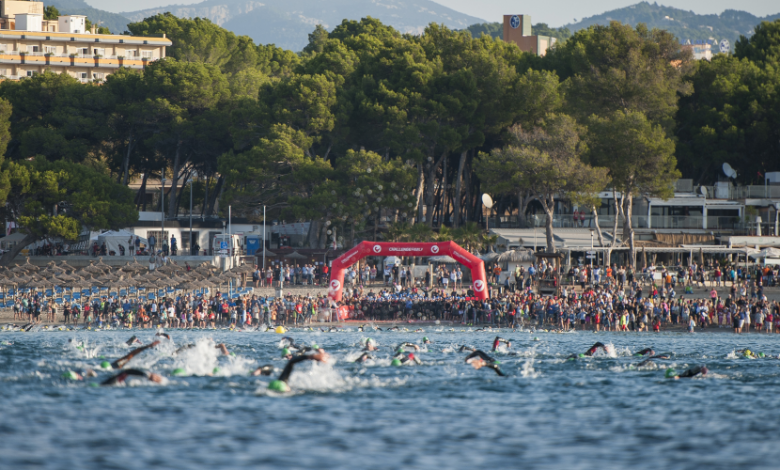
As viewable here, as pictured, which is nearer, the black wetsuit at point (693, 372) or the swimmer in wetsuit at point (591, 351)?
the black wetsuit at point (693, 372)

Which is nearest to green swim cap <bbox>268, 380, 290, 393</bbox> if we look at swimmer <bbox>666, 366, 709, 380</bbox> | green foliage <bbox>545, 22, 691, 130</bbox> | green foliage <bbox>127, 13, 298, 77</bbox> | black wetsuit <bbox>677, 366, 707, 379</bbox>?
swimmer <bbox>666, 366, 709, 380</bbox>

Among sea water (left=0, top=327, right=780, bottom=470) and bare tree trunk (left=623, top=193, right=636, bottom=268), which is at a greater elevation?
bare tree trunk (left=623, top=193, right=636, bottom=268)

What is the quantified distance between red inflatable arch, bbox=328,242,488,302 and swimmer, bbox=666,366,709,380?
16198 millimetres

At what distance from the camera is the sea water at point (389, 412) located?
1702cm

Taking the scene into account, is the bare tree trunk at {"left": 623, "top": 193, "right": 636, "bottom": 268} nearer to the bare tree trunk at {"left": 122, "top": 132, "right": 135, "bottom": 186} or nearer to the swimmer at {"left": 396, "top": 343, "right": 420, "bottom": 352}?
the swimmer at {"left": 396, "top": 343, "right": 420, "bottom": 352}

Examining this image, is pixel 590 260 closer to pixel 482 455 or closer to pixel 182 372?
pixel 182 372

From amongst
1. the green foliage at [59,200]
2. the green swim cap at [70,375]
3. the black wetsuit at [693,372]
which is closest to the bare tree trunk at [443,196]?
the green foliage at [59,200]

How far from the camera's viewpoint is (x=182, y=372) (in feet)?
83.8

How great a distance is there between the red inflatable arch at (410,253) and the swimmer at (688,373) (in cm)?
1620

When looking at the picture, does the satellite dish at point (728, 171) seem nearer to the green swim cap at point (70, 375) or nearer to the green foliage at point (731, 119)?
the green foliage at point (731, 119)

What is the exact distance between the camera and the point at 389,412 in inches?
834

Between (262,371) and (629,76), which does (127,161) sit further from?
(262,371)

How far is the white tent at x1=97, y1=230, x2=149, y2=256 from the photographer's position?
5925cm

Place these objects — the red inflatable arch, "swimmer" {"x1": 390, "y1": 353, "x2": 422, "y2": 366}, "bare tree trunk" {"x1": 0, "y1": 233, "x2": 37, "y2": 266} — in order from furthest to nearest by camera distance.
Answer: "bare tree trunk" {"x1": 0, "y1": 233, "x2": 37, "y2": 266}, the red inflatable arch, "swimmer" {"x1": 390, "y1": 353, "x2": 422, "y2": 366}
